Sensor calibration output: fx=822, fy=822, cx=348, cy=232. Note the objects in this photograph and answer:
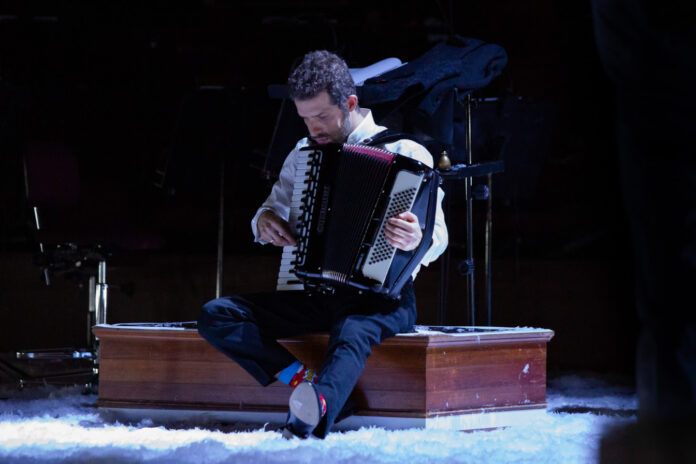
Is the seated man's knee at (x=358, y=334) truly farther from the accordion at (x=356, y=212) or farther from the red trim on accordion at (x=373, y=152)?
the red trim on accordion at (x=373, y=152)

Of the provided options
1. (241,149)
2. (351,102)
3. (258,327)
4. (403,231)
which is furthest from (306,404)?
(241,149)

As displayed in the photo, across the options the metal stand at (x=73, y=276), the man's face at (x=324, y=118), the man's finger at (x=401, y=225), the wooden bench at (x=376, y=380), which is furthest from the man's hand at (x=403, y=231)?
the metal stand at (x=73, y=276)

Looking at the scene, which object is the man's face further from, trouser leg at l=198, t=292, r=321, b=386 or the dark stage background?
the dark stage background

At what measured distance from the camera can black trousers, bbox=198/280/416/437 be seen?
2.14 metres

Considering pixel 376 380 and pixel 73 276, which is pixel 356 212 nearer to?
pixel 376 380

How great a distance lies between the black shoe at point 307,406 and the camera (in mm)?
1938

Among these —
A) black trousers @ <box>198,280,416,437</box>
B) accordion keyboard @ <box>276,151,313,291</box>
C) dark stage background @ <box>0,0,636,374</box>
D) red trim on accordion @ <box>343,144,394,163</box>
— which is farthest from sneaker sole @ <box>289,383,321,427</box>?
dark stage background @ <box>0,0,636,374</box>

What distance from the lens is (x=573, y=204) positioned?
14.5 feet

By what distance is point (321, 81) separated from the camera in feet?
7.75

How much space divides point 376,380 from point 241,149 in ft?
6.23

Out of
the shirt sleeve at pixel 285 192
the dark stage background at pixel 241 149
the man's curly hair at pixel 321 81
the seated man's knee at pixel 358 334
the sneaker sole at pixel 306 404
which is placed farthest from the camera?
the dark stage background at pixel 241 149

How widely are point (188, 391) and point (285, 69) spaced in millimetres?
2583

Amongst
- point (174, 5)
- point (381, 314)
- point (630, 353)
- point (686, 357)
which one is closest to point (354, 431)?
point (381, 314)

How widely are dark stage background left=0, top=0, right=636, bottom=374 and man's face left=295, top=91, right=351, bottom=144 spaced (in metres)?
1.46
